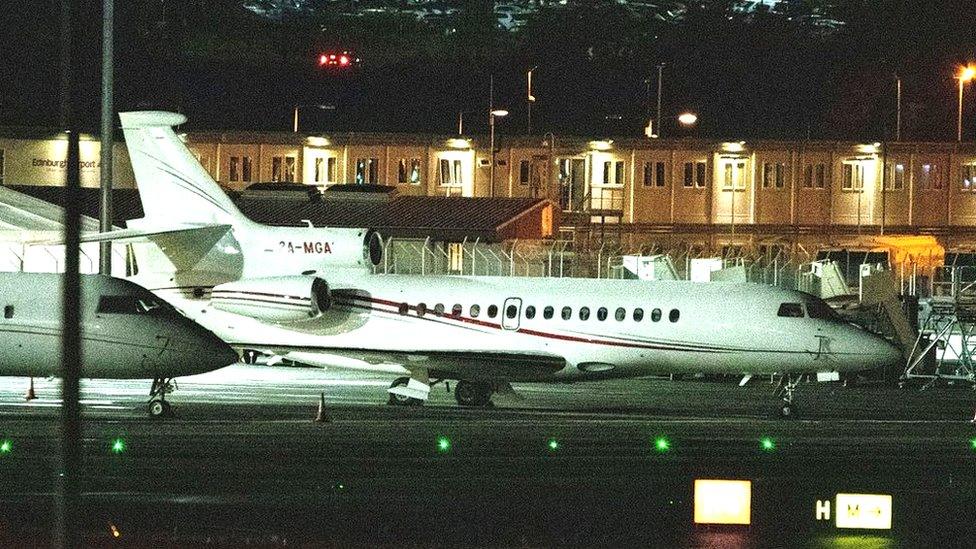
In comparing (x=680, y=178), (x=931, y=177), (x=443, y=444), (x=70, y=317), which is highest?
(x=931, y=177)

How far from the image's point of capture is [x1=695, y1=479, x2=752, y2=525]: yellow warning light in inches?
619

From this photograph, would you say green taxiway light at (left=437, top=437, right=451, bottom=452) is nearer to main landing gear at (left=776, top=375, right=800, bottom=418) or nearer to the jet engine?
main landing gear at (left=776, top=375, right=800, bottom=418)

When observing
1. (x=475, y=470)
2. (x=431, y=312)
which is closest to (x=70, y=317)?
(x=475, y=470)

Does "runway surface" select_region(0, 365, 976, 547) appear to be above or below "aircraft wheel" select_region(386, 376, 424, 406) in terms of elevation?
above

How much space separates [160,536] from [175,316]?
12793mm

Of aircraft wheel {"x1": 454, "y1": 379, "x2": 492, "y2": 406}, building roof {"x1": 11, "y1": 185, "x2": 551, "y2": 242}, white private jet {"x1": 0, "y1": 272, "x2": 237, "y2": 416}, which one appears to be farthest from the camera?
building roof {"x1": 11, "y1": 185, "x2": 551, "y2": 242}

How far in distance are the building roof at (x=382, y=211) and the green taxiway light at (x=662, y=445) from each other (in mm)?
35432

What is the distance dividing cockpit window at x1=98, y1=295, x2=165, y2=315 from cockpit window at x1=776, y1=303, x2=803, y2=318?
37.9 feet

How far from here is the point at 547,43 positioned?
409 ft

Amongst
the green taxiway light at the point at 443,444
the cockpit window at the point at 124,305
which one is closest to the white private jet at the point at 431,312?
the cockpit window at the point at 124,305

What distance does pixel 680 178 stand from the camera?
7425 cm

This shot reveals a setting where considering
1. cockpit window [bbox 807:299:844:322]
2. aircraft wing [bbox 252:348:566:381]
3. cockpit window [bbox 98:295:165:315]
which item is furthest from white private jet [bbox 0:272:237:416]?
cockpit window [bbox 807:299:844:322]

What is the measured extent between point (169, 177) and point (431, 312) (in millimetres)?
7191

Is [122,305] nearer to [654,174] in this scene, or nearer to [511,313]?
[511,313]
